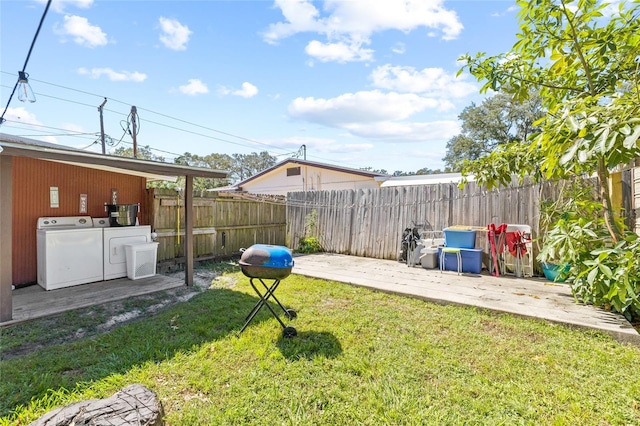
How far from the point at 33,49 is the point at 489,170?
6.17 m

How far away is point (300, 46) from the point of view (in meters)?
7.97

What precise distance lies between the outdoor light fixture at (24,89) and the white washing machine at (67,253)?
6.37ft

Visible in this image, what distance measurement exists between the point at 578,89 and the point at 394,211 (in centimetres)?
373

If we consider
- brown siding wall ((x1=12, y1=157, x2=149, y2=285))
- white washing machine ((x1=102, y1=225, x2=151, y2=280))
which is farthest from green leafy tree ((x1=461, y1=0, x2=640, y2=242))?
brown siding wall ((x1=12, y1=157, x2=149, y2=285))

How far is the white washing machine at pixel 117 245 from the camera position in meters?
4.62

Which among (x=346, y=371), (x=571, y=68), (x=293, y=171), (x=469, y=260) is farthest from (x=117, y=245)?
(x=293, y=171)

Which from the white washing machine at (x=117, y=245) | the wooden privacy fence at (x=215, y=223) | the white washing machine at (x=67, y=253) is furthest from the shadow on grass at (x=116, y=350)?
the wooden privacy fence at (x=215, y=223)

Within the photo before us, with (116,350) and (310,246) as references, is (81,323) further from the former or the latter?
(310,246)

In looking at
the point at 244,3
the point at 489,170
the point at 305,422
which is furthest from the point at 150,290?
the point at 244,3

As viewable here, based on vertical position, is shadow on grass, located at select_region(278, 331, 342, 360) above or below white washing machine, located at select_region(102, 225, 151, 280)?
below

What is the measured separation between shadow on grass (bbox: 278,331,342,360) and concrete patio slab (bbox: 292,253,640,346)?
161cm

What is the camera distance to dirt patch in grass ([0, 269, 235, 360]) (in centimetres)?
264

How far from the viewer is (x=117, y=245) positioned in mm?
4742

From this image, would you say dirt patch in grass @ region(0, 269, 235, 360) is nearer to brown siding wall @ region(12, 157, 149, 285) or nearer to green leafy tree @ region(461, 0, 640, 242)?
brown siding wall @ region(12, 157, 149, 285)
